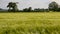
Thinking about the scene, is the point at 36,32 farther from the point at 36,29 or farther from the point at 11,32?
the point at 11,32

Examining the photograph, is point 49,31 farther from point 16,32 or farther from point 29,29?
point 16,32

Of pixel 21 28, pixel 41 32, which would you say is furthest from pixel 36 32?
pixel 21 28

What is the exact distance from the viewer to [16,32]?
9539 mm

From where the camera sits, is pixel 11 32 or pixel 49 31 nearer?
pixel 11 32

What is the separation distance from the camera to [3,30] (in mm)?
9609

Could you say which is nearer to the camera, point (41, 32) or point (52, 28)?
point (41, 32)

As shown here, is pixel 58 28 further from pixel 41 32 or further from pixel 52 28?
pixel 41 32

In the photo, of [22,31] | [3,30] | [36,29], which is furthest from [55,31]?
[3,30]

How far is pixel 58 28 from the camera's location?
10477mm

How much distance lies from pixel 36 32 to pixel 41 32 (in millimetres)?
252

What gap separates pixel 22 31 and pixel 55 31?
5.73 feet

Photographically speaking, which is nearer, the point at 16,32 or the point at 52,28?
the point at 16,32

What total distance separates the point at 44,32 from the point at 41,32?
0.56 ft

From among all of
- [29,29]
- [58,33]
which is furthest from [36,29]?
[58,33]
